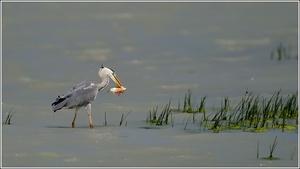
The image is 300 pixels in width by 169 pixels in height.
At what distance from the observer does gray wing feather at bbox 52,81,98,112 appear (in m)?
11.5

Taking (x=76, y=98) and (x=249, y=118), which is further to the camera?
(x=249, y=118)

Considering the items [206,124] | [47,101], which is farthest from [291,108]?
[47,101]

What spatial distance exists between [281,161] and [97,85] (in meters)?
3.08

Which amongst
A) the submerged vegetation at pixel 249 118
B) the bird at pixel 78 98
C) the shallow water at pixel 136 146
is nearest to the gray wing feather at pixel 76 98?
the bird at pixel 78 98

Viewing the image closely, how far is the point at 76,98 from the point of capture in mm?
11531

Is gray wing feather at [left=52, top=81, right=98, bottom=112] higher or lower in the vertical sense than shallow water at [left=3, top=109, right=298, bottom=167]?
higher

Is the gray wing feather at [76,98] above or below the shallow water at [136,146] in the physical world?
above

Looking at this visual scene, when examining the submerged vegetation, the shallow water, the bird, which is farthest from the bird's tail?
the submerged vegetation

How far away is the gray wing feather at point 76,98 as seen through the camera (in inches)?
452

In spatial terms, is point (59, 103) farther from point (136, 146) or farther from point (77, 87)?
point (136, 146)

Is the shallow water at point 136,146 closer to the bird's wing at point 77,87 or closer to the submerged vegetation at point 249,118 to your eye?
the submerged vegetation at point 249,118

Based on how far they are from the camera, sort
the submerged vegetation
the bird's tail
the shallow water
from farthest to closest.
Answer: the bird's tail < the submerged vegetation < the shallow water

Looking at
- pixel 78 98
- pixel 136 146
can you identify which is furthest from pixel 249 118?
pixel 78 98

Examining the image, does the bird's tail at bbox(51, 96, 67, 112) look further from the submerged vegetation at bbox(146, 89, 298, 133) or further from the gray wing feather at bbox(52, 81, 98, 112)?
the submerged vegetation at bbox(146, 89, 298, 133)
